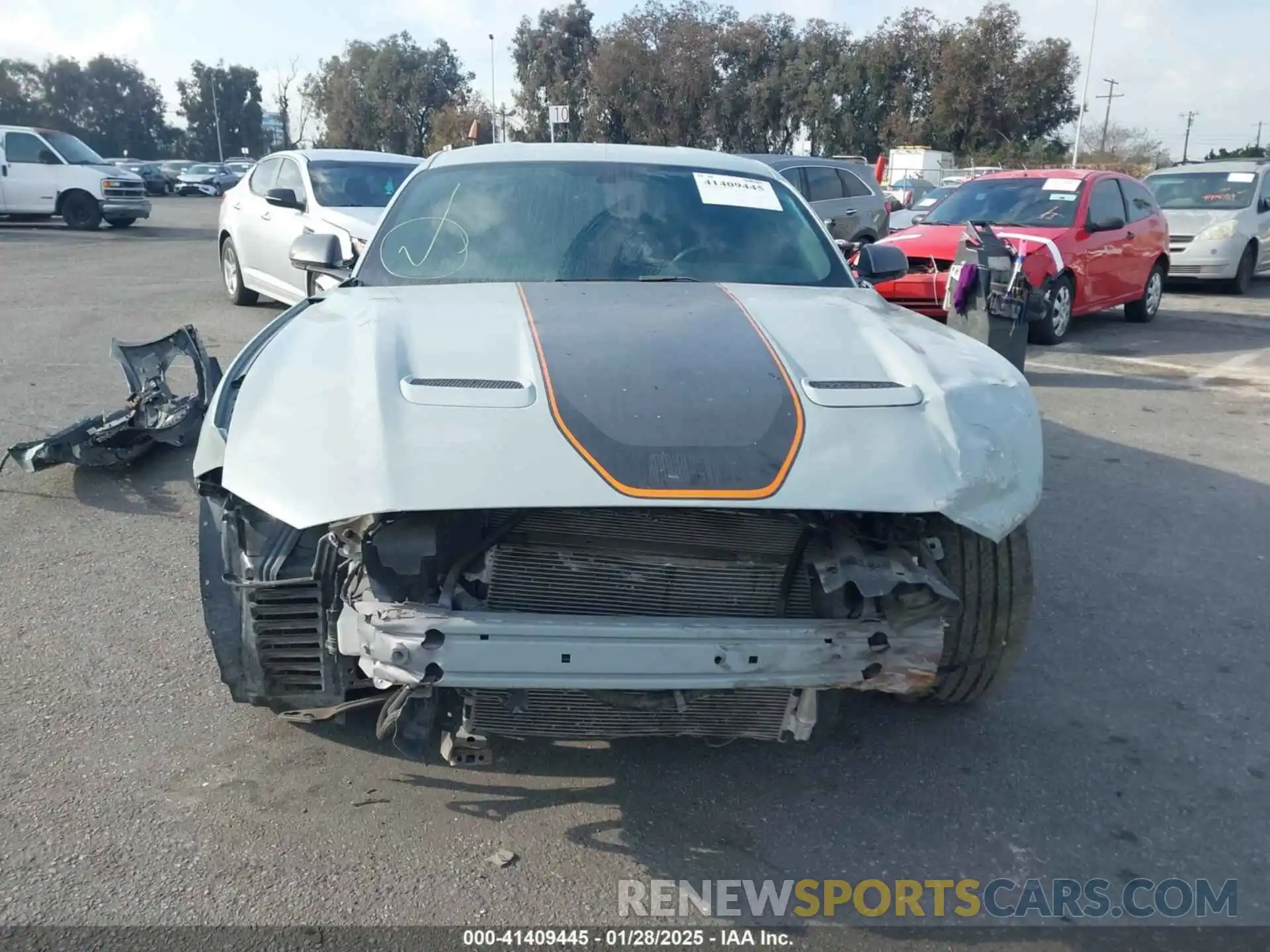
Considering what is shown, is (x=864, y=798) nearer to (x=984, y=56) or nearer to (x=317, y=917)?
(x=317, y=917)

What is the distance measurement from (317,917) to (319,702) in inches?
21.0

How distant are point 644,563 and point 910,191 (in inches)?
1021

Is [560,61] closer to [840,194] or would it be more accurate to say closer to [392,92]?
[392,92]

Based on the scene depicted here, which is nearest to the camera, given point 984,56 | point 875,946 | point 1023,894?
point 875,946

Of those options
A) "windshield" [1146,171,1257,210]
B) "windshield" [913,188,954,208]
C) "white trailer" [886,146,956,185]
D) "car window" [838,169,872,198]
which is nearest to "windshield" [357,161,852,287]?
"car window" [838,169,872,198]

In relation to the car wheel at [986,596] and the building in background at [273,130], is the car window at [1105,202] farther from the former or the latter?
the building in background at [273,130]

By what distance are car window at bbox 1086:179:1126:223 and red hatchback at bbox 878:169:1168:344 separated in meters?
0.01

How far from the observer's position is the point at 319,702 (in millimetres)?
2740

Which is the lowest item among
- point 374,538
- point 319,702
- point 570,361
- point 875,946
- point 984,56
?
point 875,946

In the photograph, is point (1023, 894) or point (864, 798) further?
point (864, 798)

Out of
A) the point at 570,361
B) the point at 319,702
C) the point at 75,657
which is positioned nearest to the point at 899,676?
the point at 570,361

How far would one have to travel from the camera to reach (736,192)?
427 centimetres

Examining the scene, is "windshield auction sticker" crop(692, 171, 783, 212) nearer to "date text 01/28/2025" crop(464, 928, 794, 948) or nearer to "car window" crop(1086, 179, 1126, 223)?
"date text 01/28/2025" crop(464, 928, 794, 948)

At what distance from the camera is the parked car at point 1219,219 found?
14.3 m
